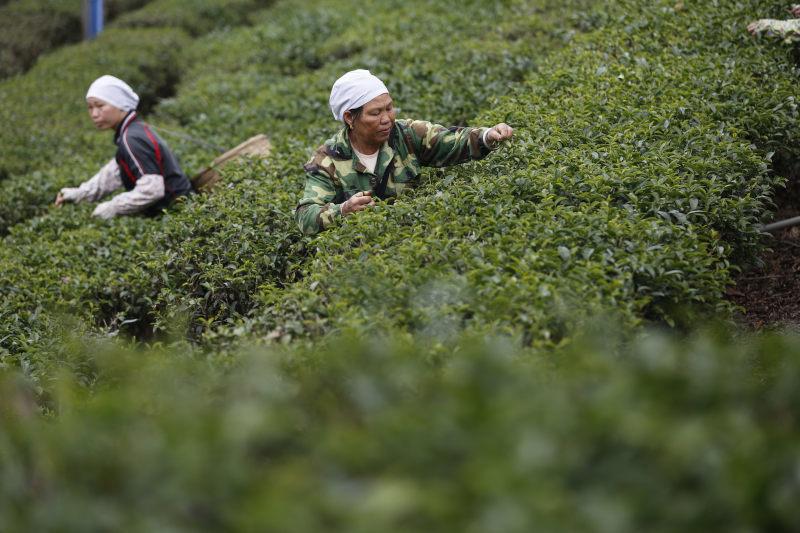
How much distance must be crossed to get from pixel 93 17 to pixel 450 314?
13.2 meters

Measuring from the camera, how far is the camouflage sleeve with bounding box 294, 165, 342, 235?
14.8 feet

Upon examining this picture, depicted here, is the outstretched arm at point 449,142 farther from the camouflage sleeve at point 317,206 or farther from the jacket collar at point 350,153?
the camouflage sleeve at point 317,206

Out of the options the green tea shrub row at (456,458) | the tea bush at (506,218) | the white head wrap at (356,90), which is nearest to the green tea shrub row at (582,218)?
the tea bush at (506,218)

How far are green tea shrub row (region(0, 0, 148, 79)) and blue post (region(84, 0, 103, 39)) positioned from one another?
3.17 feet

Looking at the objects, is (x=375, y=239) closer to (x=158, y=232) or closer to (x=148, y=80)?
(x=158, y=232)

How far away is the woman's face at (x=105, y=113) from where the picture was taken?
651 cm

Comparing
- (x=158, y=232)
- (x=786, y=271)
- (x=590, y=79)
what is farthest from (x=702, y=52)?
(x=158, y=232)

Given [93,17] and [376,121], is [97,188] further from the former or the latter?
[93,17]

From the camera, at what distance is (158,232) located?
230 inches

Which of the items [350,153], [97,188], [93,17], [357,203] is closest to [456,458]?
[357,203]

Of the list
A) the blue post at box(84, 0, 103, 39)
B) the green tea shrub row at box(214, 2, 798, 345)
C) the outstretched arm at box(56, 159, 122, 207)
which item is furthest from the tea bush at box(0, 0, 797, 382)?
the blue post at box(84, 0, 103, 39)

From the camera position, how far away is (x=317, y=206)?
4613 millimetres

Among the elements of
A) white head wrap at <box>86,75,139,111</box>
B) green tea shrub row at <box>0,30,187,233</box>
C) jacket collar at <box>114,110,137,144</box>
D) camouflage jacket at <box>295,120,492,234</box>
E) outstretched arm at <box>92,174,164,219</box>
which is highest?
camouflage jacket at <box>295,120,492,234</box>

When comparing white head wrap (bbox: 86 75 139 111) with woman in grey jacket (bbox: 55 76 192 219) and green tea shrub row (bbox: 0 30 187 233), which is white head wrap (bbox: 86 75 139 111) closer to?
woman in grey jacket (bbox: 55 76 192 219)
